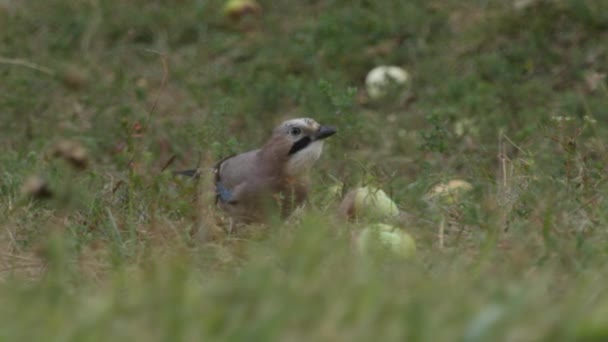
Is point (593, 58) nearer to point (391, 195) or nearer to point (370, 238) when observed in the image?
point (391, 195)

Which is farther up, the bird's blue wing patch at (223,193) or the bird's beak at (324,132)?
the bird's beak at (324,132)

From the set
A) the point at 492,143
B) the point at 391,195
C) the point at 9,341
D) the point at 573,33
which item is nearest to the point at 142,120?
the point at 492,143

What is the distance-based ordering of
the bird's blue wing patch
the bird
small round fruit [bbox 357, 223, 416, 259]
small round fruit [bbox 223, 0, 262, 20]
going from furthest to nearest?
small round fruit [bbox 223, 0, 262, 20], the bird's blue wing patch, the bird, small round fruit [bbox 357, 223, 416, 259]

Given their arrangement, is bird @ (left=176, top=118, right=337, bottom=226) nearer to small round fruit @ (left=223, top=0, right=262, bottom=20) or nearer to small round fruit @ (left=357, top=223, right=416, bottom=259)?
small round fruit @ (left=357, top=223, right=416, bottom=259)

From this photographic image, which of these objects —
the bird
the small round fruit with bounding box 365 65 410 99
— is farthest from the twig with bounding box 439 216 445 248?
the small round fruit with bounding box 365 65 410 99

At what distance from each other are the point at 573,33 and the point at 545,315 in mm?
5814

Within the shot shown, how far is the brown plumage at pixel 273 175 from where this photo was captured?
543cm

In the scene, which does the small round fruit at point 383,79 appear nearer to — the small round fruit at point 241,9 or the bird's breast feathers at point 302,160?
the small round fruit at point 241,9

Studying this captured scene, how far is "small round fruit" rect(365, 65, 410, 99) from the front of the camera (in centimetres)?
825

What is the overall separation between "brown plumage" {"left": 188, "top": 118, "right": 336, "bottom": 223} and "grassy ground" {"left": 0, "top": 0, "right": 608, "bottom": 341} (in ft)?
0.42

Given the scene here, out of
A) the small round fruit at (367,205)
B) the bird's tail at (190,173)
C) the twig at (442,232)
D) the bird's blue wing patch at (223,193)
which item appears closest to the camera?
the twig at (442,232)

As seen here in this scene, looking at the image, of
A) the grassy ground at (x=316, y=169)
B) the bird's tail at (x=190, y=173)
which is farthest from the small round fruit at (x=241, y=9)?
the bird's tail at (x=190, y=173)

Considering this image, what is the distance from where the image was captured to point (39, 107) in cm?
823

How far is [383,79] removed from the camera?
27.5ft
